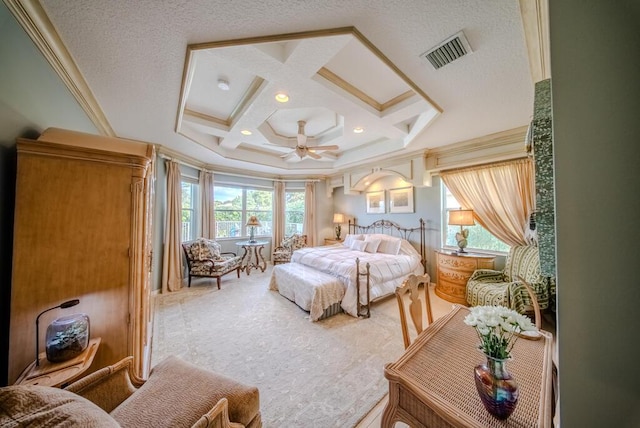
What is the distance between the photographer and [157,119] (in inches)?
109

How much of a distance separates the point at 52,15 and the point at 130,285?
1.81 m

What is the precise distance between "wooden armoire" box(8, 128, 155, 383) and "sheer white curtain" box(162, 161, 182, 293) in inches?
113

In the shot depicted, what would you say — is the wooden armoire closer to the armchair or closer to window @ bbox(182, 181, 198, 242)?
the armchair

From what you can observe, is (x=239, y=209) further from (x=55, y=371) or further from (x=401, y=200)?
(x=55, y=371)

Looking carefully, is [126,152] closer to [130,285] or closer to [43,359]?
[130,285]

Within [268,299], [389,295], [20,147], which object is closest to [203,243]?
[268,299]

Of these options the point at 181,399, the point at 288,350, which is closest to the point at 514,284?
the point at 288,350

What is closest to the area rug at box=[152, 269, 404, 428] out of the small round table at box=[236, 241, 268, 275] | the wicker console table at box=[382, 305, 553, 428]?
the wicker console table at box=[382, 305, 553, 428]

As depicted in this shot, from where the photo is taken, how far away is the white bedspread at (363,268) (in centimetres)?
310

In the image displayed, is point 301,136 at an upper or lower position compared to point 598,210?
upper

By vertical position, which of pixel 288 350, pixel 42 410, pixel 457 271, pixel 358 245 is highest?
pixel 42 410

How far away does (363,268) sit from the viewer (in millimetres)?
3232

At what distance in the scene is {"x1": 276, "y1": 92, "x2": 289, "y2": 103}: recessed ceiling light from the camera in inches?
94.4

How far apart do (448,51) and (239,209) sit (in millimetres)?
5498
